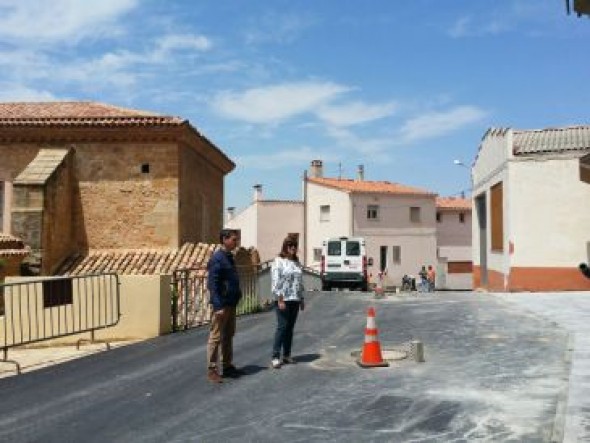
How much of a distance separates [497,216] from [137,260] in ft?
46.5

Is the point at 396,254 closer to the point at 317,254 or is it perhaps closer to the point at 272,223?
the point at 317,254

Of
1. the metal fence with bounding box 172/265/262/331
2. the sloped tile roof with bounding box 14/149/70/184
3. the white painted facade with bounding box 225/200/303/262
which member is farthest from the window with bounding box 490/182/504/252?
the white painted facade with bounding box 225/200/303/262

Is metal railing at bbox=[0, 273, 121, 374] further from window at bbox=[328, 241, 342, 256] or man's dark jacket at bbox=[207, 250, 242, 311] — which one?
window at bbox=[328, 241, 342, 256]

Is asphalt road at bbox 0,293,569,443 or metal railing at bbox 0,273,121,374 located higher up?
metal railing at bbox 0,273,121,374

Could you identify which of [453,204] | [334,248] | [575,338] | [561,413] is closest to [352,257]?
[334,248]

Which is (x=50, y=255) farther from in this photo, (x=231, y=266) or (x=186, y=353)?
(x=231, y=266)

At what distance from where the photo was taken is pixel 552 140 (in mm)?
22609

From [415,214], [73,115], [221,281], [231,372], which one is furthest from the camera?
[415,214]

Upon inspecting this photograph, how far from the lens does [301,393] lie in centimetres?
681

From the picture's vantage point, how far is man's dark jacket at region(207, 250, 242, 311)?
7586mm

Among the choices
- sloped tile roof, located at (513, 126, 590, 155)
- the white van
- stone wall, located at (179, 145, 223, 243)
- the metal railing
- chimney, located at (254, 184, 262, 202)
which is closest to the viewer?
the metal railing

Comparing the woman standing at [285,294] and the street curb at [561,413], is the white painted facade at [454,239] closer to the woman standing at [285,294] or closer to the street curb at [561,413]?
the woman standing at [285,294]

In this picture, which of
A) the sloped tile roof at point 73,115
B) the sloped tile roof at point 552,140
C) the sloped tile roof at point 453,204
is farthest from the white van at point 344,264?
the sloped tile roof at point 453,204

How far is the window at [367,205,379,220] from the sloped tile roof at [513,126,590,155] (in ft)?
76.3
